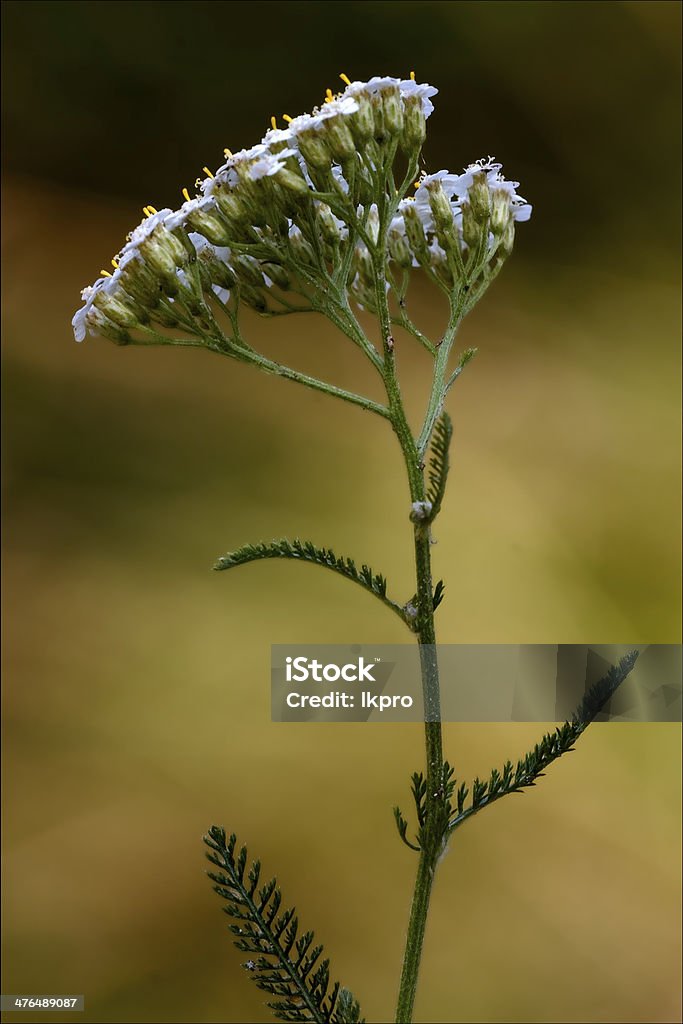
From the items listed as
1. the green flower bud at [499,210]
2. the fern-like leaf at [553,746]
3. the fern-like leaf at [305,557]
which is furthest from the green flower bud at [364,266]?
the fern-like leaf at [553,746]

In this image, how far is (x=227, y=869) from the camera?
2.35 feet

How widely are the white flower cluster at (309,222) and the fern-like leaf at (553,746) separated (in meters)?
0.33

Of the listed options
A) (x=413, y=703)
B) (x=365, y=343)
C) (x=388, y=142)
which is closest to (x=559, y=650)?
(x=413, y=703)

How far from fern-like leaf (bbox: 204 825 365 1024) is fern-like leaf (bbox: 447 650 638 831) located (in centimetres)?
14

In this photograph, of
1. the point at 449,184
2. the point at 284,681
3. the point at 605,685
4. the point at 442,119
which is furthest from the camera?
the point at 442,119

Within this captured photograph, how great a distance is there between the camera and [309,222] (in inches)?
29.3

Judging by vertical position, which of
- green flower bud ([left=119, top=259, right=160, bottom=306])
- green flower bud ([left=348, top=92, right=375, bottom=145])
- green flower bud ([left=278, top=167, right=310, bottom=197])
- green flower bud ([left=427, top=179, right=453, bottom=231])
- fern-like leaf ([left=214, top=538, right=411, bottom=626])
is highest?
green flower bud ([left=348, top=92, right=375, bottom=145])

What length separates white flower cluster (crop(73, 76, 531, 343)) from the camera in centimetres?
71

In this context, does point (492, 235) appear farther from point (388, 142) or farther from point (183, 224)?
point (183, 224)

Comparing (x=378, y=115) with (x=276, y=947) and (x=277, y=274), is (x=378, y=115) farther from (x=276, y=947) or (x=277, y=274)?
(x=276, y=947)

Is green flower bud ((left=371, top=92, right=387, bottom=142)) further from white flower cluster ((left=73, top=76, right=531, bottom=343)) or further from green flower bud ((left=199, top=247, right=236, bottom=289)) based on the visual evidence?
green flower bud ((left=199, top=247, right=236, bottom=289))

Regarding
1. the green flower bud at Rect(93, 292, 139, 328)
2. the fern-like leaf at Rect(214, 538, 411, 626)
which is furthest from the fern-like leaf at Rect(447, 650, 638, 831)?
the green flower bud at Rect(93, 292, 139, 328)

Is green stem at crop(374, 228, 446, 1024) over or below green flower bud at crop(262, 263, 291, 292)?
below

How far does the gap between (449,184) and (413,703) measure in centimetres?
42
